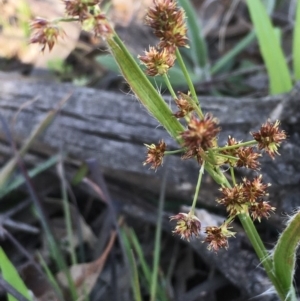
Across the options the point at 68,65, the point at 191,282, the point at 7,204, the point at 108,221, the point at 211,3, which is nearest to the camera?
the point at 191,282

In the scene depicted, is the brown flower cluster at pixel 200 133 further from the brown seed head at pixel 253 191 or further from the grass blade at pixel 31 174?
the grass blade at pixel 31 174

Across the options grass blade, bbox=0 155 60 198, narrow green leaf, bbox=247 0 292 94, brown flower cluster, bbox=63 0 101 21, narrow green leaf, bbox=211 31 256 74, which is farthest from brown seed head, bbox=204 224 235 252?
narrow green leaf, bbox=211 31 256 74

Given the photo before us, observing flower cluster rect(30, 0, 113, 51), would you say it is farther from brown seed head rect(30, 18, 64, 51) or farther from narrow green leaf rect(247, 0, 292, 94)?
narrow green leaf rect(247, 0, 292, 94)

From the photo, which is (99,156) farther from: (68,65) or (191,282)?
(68,65)

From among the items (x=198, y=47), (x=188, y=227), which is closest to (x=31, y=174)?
(x=198, y=47)

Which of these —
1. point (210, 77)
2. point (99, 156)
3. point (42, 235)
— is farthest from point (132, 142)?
point (210, 77)
